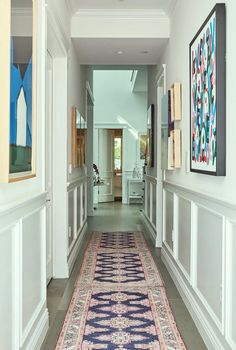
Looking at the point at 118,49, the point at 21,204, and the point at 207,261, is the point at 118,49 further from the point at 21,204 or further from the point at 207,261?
the point at 21,204

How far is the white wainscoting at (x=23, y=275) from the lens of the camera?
1.88 metres

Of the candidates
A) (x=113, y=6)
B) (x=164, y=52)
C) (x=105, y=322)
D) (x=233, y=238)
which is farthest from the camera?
(x=164, y=52)

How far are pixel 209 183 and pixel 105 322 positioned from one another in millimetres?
1281

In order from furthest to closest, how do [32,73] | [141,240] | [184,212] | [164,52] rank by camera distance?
1. [141,240]
2. [164,52]
3. [184,212]
4. [32,73]

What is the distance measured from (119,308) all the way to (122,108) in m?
9.54

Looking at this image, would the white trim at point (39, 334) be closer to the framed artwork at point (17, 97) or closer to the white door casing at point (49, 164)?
the framed artwork at point (17, 97)

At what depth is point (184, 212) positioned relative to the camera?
3.64 meters

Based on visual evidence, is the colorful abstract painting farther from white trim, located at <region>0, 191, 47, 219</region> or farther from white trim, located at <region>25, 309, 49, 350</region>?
white trim, located at <region>25, 309, 49, 350</region>

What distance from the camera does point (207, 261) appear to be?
2730 millimetres

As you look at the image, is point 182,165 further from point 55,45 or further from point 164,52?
point 164,52

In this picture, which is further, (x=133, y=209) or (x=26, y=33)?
(x=133, y=209)

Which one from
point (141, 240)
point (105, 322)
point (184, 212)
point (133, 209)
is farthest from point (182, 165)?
point (133, 209)

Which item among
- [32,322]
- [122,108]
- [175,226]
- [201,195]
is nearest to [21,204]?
[32,322]

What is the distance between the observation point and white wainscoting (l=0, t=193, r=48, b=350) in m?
1.88
